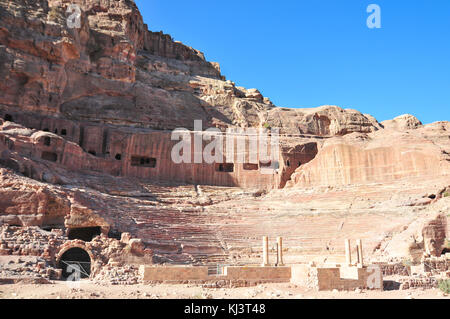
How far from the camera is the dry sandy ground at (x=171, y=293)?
1192 centimetres

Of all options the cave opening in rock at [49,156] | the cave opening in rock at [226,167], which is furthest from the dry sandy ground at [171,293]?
the cave opening in rock at [226,167]

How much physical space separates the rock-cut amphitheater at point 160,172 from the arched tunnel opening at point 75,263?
10cm

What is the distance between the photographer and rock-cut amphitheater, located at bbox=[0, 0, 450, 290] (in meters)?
21.3

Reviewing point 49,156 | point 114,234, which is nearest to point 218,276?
point 114,234

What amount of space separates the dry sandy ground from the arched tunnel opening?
425 centimetres

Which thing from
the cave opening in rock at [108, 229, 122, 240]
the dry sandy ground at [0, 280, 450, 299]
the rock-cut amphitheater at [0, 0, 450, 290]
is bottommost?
the dry sandy ground at [0, 280, 450, 299]

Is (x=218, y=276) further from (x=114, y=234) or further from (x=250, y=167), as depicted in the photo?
(x=250, y=167)

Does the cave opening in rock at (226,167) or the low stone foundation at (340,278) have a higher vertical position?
the cave opening in rock at (226,167)

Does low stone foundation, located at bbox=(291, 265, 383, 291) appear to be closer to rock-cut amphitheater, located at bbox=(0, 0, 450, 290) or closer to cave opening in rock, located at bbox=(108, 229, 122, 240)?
rock-cut amphitheater, located at bbox=(0, 0, 450, 290)

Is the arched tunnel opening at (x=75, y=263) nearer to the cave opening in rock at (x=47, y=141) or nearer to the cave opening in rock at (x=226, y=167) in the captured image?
the cave opening in rock at (x=47, y=141)

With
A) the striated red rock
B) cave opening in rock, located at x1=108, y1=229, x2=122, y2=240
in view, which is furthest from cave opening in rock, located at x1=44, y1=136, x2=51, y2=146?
the striated red rock
